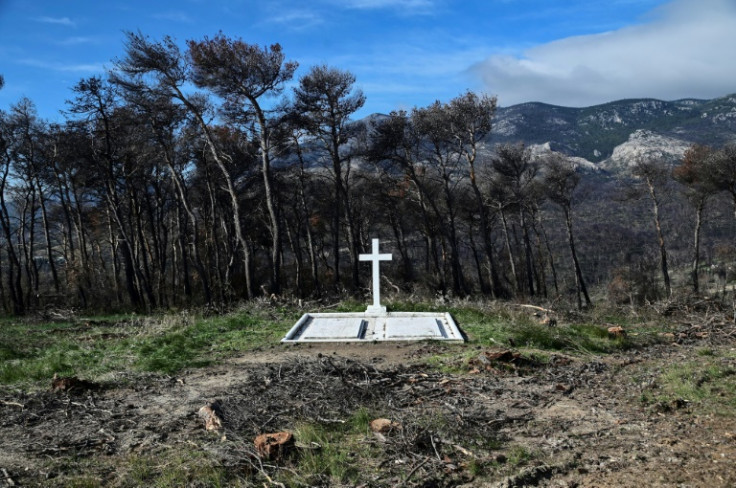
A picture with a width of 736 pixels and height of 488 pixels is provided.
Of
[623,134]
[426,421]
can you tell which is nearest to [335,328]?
[426,421]

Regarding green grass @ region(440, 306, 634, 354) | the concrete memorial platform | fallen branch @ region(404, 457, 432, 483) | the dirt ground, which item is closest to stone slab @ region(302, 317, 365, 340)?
the concrete memorial platform

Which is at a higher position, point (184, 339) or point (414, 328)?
point (184, 339)

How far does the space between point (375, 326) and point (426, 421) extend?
524 cm

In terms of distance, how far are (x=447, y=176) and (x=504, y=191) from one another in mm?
6150

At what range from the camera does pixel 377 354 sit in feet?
26.2

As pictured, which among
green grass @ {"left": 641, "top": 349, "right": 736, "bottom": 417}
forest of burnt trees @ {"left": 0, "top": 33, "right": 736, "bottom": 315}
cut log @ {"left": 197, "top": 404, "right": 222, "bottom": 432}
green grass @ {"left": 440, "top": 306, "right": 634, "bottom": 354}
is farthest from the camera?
forest of burnt trees @ {"left": 0, "top": 33, "right": 736, "bottom": 315}

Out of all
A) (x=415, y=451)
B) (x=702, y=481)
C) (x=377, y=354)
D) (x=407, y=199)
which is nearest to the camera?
(x=702, y=481)

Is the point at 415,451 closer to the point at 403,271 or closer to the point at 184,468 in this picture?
the point at 184,468

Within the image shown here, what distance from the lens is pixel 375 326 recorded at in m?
9.80

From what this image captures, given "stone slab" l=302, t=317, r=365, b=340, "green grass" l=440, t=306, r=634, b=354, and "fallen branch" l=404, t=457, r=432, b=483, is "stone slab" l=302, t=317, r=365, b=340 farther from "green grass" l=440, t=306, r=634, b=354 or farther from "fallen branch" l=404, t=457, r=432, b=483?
"fallen branch" l=404, t=457, r=432, b=483

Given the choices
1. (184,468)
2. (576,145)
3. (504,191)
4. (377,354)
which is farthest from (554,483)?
(576,145)

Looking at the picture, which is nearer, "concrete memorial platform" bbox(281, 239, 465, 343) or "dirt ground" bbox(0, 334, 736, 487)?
"dirt ground" bbox(0, 334, 736, 487)

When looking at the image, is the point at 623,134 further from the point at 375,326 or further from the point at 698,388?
the point at 698,388

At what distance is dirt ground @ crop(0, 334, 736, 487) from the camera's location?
147 inches
